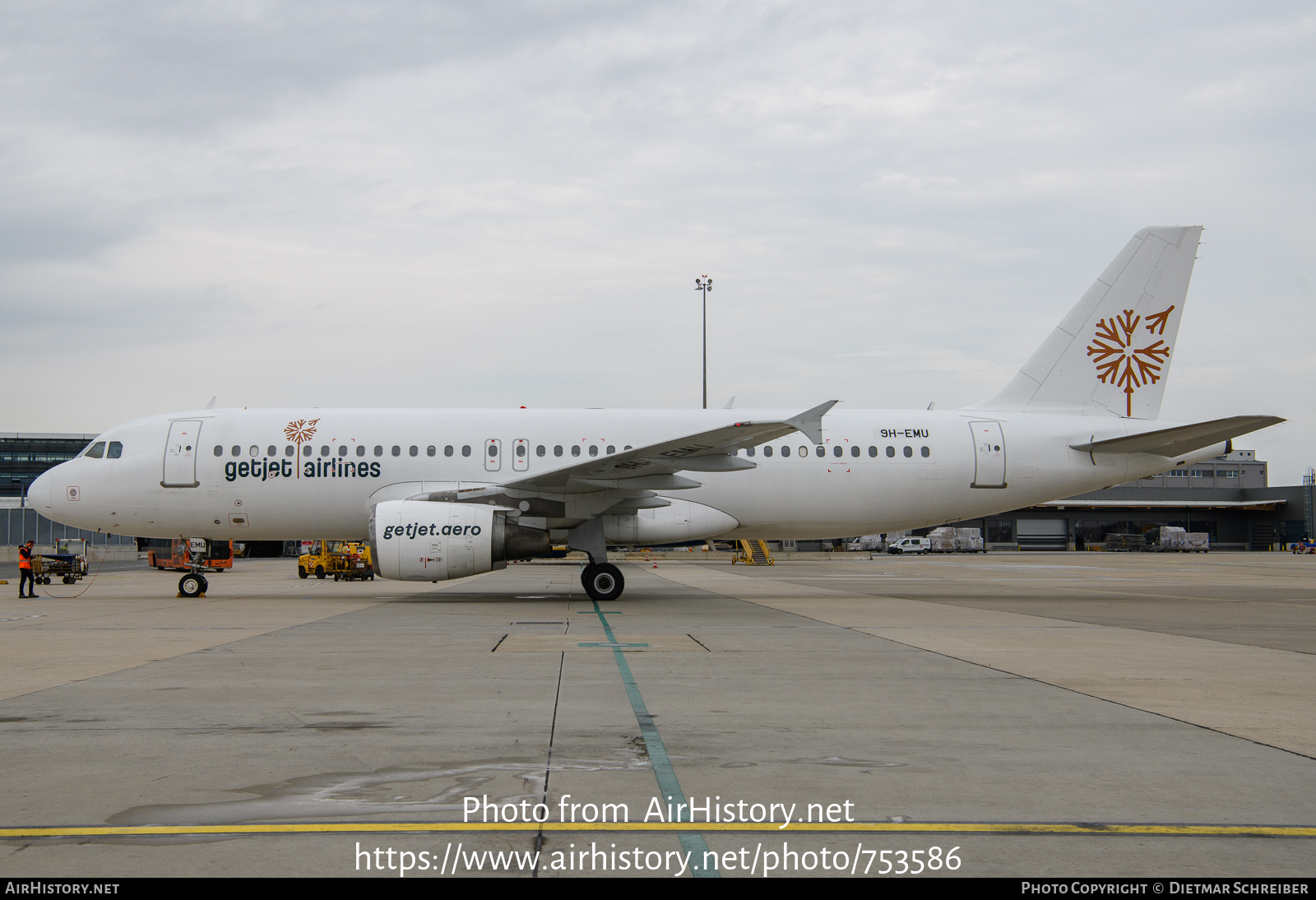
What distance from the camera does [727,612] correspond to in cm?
1523

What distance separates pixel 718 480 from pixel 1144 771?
530 inches

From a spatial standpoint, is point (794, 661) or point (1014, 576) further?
point (1014, 576)

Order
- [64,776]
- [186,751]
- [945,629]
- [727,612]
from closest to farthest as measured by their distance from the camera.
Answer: [64,776], [186,751], [945,629], [727,612]

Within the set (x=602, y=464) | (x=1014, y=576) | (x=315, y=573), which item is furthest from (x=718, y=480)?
(x=315, y=573)

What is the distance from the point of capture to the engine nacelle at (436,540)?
615 inches

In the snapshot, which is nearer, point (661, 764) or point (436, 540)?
point (661, 764)

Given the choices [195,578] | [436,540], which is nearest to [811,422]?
[436,540]

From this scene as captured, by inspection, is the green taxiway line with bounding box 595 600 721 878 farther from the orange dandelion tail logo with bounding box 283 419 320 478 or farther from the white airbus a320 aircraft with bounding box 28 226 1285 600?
the orange dandelion tail logo with bounding box 283 419 320 478

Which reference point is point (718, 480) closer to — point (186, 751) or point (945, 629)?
point (945, 629)

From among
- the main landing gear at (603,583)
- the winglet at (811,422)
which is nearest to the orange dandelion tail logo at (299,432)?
the main landing gear at (603,583)

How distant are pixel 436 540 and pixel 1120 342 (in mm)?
14325

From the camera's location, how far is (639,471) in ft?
52.7

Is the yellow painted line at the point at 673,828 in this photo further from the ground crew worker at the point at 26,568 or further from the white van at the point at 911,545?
the white van at the point at 911,545

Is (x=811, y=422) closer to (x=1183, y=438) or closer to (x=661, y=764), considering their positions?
(x=1183, y=438)
